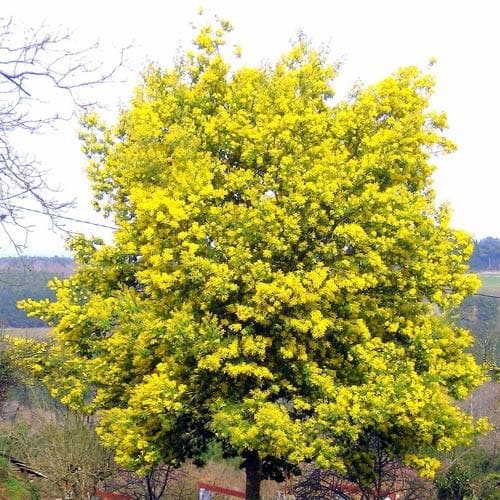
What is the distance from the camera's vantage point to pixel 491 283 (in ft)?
250

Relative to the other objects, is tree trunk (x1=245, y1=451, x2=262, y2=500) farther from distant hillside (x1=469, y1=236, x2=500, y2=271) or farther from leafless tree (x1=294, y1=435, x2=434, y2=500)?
distant hillside (x1=469, y1=236, x2=500, y2=271)

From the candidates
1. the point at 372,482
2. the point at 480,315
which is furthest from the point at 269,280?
the point at 480,315

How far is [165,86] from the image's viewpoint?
38.5 ft

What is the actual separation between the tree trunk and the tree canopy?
36 millimetres

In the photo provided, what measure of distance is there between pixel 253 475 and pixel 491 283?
70399mm

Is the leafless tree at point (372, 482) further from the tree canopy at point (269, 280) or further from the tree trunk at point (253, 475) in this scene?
the tree trunk at point (253, 475)

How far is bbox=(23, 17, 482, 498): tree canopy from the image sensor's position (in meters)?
9.73

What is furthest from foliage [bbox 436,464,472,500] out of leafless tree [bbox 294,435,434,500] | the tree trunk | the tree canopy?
the tree trunk

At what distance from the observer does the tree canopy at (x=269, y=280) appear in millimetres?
9734

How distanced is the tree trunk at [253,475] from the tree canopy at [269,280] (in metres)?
0.04

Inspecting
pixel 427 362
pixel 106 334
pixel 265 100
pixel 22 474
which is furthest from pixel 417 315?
pixel 22 474

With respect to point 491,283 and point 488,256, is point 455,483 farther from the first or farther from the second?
point 488,256

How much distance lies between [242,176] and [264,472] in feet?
17.5

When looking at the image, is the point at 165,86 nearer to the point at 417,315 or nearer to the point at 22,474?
the point at 417,315
